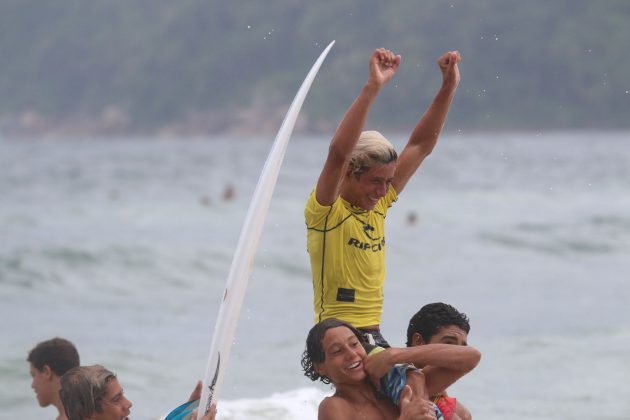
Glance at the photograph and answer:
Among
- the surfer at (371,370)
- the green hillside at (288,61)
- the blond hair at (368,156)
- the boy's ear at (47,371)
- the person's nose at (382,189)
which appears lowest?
the surfer at (371,370)

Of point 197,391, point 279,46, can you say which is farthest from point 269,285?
point 279,46

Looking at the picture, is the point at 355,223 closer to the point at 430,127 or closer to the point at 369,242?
the point at 369,242

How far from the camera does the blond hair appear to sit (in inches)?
188

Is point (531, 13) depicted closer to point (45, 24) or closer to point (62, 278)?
point (45, 24)

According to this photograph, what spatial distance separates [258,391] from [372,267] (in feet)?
19.2

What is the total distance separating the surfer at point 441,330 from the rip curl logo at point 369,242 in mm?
341

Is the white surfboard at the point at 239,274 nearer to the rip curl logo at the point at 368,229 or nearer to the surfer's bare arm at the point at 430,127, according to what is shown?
the rip curl logo at the point at 368,229

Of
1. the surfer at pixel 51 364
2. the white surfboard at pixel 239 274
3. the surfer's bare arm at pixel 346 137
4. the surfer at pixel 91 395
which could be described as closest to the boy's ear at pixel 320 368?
the white surfboard at pixel 239 274

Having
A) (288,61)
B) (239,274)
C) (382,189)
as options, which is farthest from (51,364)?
(288,61)

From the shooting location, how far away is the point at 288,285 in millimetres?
18031

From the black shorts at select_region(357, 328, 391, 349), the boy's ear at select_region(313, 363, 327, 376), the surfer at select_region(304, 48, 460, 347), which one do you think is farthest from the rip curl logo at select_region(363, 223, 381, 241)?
the boy's ear at select_region(313, 363, 327, 376)

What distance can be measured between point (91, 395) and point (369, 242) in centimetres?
128

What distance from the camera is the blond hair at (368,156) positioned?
4.78 m

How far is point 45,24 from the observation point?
113 metres
